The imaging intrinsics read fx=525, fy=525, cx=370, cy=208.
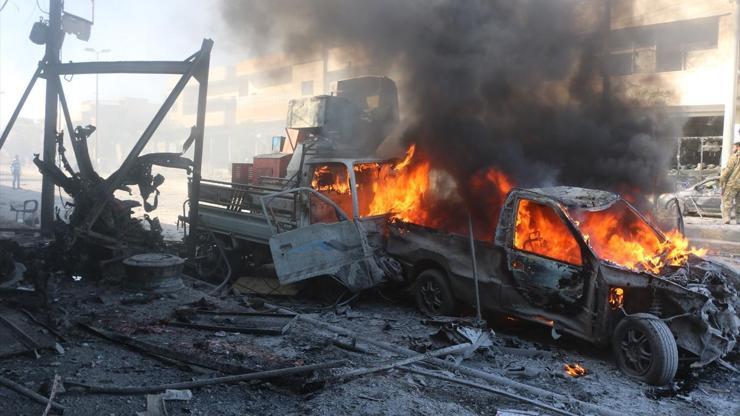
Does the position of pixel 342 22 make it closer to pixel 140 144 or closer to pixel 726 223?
pixel 140 144

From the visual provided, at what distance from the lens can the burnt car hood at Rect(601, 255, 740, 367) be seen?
4.82 metres

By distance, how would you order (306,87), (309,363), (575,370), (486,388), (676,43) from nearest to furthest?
1. (486,388)
2. (309,363)
3. (575,370)
4. (676,43)
5. (306,87)

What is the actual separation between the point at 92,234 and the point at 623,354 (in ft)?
24.9

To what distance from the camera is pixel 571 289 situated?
543 cm

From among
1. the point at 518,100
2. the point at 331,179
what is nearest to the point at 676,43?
the point at 518,100

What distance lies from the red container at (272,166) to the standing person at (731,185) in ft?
33.6

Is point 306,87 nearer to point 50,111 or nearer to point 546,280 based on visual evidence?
point 50,111

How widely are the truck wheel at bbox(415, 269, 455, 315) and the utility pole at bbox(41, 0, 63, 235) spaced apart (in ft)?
24.5

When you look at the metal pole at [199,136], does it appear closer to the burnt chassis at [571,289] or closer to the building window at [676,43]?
the burnt chassis at [571,289]

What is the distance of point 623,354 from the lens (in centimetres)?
510

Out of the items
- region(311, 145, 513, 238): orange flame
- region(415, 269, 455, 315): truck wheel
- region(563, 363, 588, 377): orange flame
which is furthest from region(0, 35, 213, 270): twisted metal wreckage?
region(563, 363, 588, 377): orange flame

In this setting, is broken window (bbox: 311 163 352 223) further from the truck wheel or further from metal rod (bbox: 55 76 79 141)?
metal rod (bbox: 55 76 79 141)

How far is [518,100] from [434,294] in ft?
14.1

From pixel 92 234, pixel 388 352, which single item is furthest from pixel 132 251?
pixel 388 352
